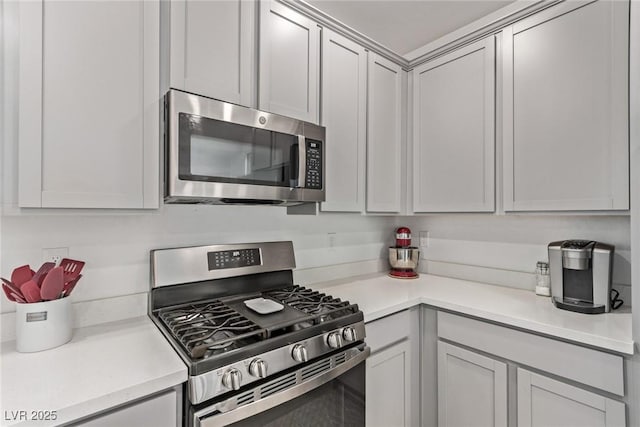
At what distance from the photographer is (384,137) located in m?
1.97

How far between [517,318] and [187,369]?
133 cm

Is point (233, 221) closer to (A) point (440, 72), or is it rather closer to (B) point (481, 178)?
(B) point (481, 178)

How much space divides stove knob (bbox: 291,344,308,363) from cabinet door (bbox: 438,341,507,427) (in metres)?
0.91

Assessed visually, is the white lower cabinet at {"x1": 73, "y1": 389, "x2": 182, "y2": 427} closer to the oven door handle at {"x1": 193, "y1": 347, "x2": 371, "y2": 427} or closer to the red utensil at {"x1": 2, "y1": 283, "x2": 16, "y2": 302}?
the oven door handle at {"x1": 193, "y1": 347, "x2": 371, "y2": 427}

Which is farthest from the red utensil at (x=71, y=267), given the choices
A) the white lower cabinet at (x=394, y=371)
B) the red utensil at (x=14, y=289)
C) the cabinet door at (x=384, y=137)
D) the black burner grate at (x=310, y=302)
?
the cabinet door at (x=384, y=137)

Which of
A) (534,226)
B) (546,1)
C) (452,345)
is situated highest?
(546,1)

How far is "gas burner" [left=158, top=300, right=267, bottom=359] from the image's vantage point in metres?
0.93

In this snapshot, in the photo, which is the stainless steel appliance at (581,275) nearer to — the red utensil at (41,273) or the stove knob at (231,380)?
the stove knob at (231,380)

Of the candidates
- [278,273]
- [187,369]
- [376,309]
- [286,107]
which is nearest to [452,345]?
[376,309]

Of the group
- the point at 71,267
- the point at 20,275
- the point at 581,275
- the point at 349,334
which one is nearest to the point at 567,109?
the point at 581,275

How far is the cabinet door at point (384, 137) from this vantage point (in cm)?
188

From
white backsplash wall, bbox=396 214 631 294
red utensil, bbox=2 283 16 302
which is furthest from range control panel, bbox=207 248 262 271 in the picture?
white backsplash wall, bbox=396 214 631 294

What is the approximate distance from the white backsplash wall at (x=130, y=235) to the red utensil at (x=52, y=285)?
0.65 ft

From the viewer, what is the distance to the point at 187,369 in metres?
0.87
